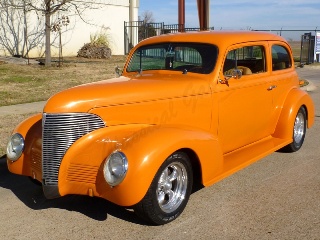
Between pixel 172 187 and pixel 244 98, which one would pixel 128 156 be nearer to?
pixel 172 187

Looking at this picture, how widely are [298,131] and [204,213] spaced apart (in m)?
2.83

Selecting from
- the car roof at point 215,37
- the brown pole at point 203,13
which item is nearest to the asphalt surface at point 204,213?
the car roof at point 215,37

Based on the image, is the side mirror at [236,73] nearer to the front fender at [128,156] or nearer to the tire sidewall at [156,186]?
the front fender at [128,156]

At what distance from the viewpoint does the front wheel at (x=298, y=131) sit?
6023 mm

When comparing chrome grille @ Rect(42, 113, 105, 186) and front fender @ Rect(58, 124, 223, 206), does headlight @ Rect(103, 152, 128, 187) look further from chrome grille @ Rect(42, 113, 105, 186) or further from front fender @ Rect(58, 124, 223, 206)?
chrome grille @ Rect(42, 113, 105, 186)

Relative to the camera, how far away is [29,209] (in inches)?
164

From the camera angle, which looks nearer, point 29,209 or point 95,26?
point 29,209

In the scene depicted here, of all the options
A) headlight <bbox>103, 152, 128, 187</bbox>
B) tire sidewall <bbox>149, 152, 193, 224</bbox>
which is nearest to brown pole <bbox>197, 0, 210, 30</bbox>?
tire sidewall <bbox>149, 152, 193, 224</bbox>

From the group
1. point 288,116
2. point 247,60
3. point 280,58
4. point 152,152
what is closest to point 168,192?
point 152,152

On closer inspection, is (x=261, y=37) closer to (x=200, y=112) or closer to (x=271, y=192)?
(x=200, y=112)

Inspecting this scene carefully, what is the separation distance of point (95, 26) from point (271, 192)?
2003 cm

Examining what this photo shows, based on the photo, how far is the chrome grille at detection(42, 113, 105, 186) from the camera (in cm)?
371

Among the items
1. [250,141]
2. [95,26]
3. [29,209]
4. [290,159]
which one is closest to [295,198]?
[250,141]

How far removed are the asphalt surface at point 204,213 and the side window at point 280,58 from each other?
1.54m
